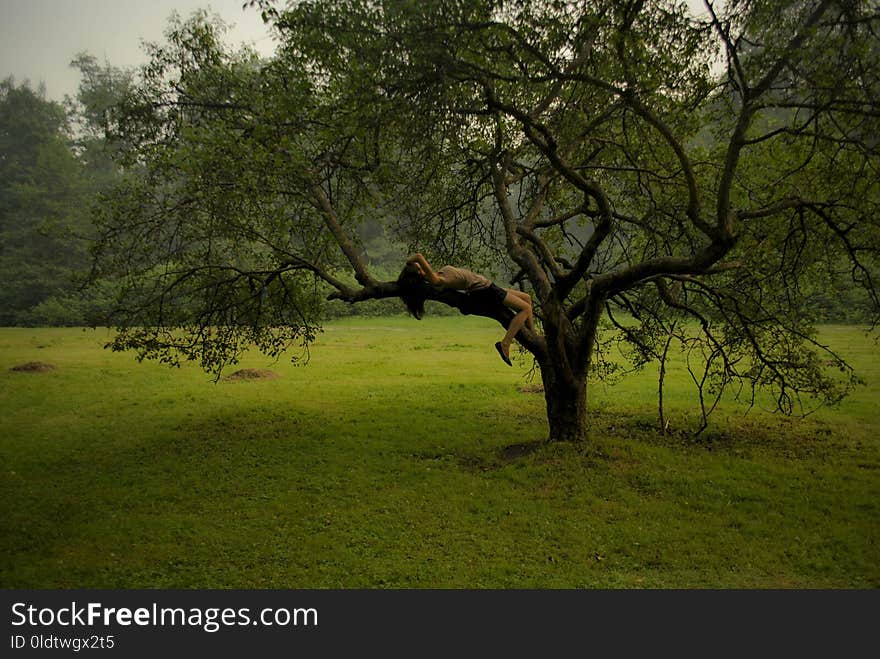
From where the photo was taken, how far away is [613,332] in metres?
27.8

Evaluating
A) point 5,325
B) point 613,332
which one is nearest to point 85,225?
point 5,325

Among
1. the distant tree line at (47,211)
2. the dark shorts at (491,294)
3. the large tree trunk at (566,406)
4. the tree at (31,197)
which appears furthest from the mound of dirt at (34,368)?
the tree at (31,197)

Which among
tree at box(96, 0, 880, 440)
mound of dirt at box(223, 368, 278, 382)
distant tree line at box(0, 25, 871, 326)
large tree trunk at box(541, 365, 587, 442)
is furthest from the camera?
distant tree line at box(0, 25, 871, 326)

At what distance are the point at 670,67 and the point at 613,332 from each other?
2274 cm

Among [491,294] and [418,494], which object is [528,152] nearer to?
[491,294]

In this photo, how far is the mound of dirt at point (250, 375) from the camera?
1617 cm

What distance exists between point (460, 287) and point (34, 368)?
47.0 feet

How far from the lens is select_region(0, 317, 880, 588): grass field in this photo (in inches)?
216

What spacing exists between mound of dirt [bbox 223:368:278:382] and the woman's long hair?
32.8 feet

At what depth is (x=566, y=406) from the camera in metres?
9.09

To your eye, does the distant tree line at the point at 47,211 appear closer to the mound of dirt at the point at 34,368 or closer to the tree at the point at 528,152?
the mound of dirt at the point at 34,368

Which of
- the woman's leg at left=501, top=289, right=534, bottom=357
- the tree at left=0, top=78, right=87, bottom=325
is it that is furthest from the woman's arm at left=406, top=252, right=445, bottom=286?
the tree at left=0, top=78, right=87, bottom=325

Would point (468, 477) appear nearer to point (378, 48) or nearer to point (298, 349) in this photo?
point (378, 48)

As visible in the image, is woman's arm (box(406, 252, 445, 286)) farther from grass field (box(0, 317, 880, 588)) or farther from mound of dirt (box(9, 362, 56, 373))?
mound of dirt (box(9, 362, 56, 373))
